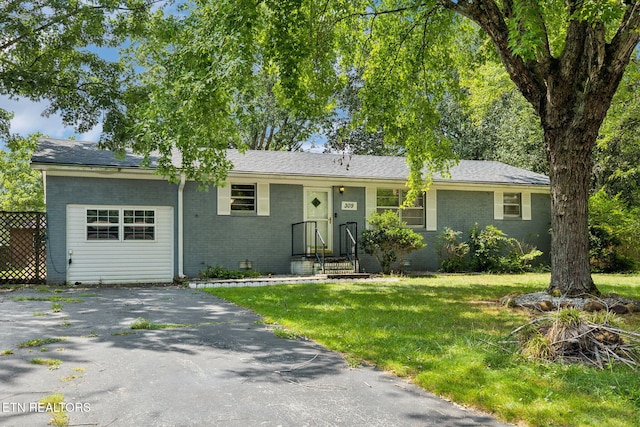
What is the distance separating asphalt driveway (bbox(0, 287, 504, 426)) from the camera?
3.20 meters

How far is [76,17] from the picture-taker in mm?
12477

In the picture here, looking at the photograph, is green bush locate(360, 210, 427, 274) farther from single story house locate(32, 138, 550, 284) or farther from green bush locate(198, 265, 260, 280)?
green bush locate(198, 265, 260, 280)

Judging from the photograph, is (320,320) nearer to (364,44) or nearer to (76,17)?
(364,44)

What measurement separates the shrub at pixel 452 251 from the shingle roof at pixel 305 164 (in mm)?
1760

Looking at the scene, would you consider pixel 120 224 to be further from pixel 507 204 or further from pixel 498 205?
pixel 507 204

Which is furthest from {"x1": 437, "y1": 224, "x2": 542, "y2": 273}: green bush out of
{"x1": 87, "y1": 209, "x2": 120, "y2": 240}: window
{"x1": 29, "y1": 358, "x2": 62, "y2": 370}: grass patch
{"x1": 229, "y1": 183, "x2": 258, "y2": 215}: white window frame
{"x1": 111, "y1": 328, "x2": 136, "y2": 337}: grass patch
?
{"x1": 29, "y1": 358, "x2": 62, "y2": 370}: grass patch

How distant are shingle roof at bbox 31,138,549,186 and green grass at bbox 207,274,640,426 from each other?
4.02 m

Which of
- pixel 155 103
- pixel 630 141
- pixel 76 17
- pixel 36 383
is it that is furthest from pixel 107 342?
pixel 630 141

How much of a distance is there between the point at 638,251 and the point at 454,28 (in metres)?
9.45

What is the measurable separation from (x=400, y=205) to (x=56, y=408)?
497 inches

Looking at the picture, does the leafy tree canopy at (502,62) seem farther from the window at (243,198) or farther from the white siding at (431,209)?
the white siding at (431,209)

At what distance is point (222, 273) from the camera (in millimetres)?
12609

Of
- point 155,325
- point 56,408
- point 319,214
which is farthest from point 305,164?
point 56,408

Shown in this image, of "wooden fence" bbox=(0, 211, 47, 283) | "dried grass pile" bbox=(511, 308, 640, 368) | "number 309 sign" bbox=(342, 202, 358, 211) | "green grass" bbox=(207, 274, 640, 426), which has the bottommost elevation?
"green grass" bbox=(207, 274, 640, 426)
